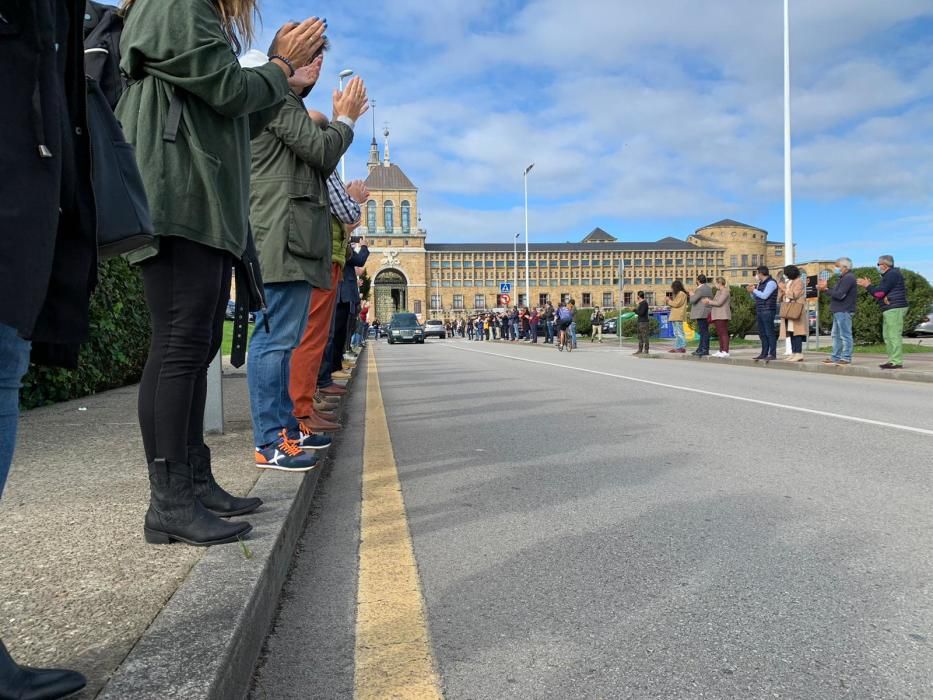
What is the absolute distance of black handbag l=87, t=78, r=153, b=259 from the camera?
68.0 inches

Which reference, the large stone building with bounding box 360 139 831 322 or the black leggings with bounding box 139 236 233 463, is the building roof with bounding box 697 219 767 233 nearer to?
the large stone building with bounding box 360 139 831 322

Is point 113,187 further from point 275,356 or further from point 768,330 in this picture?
point 768,330

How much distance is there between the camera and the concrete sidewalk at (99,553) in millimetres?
1670

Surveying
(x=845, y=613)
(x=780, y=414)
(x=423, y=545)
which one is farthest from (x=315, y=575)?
(x=780, y=414)

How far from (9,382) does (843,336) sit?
1339cm

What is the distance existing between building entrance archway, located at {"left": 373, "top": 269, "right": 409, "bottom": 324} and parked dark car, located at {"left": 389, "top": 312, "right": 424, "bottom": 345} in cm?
6280

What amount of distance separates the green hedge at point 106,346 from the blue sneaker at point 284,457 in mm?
2796

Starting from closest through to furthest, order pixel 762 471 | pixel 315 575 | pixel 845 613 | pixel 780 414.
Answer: pixel 845 613
pixel 315 575
pixel 762 471
pixel 780 414

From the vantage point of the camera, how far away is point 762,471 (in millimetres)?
4156

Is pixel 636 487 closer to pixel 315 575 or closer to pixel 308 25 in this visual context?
pixel 315 575

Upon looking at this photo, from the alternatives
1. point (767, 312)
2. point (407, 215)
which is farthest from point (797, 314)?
point (407, 215)

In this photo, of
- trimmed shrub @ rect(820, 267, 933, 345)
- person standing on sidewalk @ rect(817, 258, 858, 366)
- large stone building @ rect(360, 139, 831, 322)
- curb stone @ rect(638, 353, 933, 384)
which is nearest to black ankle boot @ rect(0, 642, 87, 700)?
curb stone @ rect(638, 353, 933, 384)

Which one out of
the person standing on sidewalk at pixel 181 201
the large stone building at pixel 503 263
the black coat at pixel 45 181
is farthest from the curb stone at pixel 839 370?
the large stone building at pixel 503 263

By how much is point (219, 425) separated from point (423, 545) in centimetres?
224
